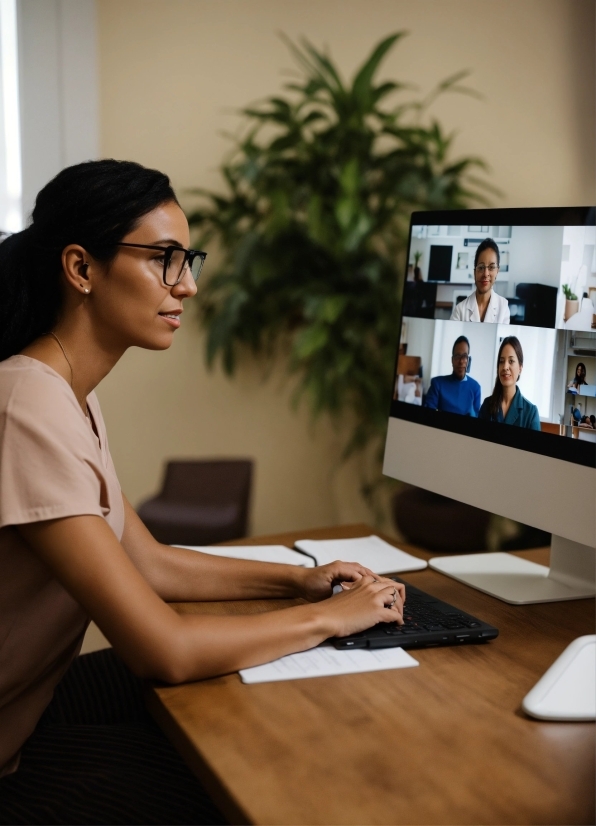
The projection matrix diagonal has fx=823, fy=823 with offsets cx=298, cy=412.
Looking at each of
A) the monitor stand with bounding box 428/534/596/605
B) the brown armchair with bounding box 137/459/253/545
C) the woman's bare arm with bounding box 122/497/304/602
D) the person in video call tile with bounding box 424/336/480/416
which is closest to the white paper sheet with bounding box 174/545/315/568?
the woman's bare arm with bounding box 122/497/304/602

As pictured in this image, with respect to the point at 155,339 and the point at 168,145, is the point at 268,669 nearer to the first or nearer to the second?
the point at 155,339

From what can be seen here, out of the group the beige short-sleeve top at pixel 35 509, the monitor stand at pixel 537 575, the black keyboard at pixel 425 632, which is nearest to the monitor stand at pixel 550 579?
the monitor stand at pixel 537 575

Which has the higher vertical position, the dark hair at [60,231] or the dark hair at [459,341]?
the dark hair at [60,231]

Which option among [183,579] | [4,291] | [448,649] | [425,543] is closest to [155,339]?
[4,291]

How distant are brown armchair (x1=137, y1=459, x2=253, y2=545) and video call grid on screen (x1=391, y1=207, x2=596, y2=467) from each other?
1.14 meters

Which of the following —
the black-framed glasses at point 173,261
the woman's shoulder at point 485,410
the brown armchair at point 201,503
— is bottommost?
the brown armchair at point 201,503

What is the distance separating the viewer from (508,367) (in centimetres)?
130

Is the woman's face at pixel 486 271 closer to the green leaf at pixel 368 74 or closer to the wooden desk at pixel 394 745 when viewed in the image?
the wooden desk at pixel 394 745

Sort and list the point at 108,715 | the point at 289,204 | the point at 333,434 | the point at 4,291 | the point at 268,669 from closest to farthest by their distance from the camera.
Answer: the point at 268,669
the point at 4,291
the point at 108,715
the point at 289,204
the point at 333,434

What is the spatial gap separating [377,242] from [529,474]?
6.49ft

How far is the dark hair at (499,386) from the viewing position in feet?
4.22

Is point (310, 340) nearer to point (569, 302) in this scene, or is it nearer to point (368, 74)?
point (368, 74)

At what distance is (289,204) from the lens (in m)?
2.91

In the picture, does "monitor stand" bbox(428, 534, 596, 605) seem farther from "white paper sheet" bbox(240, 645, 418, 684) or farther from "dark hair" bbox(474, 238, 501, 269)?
"dark hair" bbox(474, 238, 501, 269)
